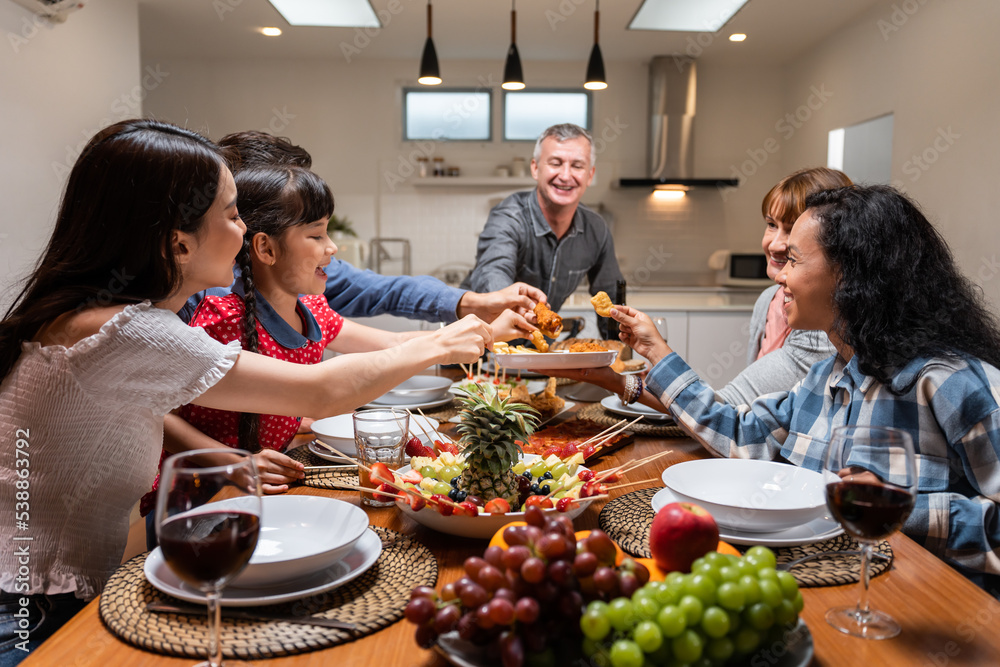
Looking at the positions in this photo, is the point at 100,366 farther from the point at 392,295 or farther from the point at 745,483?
the point at 392,295

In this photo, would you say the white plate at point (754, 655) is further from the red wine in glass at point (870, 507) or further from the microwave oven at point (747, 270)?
the microwave oven at point (747, 270)

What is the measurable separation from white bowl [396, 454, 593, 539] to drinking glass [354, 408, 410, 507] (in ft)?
0.56

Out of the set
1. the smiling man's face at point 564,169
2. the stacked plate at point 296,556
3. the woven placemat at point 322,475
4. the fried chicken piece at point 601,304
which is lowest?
the woven placemat at point 322,475

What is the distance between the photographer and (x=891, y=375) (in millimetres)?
1288

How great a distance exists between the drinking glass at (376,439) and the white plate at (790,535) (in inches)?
18.0

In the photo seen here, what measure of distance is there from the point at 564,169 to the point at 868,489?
2807 millimetres

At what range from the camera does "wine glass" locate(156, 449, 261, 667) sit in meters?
0.70

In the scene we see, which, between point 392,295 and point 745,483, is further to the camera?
point 392,295

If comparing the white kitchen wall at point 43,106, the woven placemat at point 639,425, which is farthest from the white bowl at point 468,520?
the white kitchen wall at point 43,106

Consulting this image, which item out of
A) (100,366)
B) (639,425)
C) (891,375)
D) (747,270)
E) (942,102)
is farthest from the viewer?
(747,270)

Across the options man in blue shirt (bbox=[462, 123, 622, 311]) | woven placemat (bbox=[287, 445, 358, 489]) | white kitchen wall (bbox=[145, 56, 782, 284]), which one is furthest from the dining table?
white kitchen wall (bbox=[145, 56, 782, 284])

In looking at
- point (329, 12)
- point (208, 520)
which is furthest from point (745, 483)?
point (329, 12)

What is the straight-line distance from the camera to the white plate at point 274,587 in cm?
85

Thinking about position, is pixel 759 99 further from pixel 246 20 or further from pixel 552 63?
pixel 246 20
